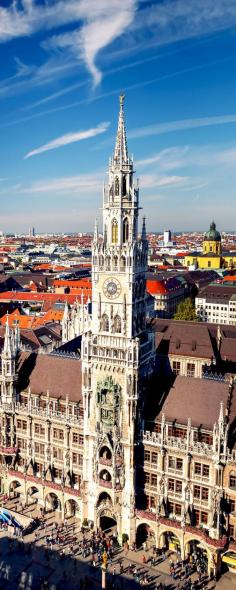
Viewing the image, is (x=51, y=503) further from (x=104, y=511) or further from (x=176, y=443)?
(x=176, y=443)

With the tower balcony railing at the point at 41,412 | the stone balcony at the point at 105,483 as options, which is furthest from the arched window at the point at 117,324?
the stone balcony at the point at 105,483

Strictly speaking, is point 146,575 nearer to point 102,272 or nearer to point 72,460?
point 72,460

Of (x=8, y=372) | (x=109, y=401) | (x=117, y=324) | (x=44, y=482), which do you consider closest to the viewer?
(x=117, y=324)

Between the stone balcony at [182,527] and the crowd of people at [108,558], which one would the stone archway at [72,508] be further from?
the stone balcony at [182,527]

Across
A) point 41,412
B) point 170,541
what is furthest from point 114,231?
point 170,541

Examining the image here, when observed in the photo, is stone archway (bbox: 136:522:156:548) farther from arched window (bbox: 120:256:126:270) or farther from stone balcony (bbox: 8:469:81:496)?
arched window (bbox: 120:256:126:270)

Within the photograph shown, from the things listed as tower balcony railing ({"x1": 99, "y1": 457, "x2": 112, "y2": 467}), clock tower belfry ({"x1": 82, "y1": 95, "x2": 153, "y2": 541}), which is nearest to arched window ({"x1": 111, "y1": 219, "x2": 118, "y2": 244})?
clock tower belfry ({"x1": 82, "y1": 95, "x2": 153, "y2": 541})

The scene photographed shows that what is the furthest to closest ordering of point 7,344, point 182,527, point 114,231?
1. point 7,344
2. point 114,231
3. point 182,527
